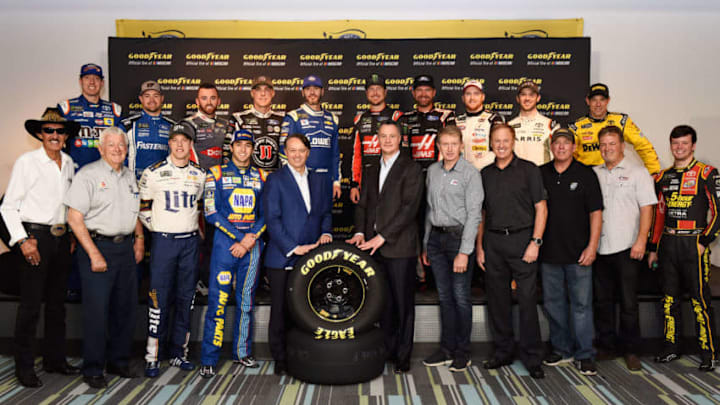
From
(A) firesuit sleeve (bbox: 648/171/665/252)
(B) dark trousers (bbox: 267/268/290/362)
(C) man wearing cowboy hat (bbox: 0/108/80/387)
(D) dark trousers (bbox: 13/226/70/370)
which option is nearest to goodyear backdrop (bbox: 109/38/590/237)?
(A) firesuit sleeve (bbox: 648/171/665/252)

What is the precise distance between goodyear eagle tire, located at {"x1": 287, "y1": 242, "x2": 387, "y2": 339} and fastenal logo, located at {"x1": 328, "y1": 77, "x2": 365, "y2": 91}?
7.86 feet

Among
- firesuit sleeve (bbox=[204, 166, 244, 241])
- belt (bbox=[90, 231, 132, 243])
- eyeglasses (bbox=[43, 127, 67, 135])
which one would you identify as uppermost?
eyeglasses (bbox=[43, 127, 67, 135])

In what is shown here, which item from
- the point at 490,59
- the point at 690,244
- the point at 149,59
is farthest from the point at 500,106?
the point at 149,59

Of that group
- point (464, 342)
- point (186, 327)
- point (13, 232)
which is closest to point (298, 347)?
point (186, 327)

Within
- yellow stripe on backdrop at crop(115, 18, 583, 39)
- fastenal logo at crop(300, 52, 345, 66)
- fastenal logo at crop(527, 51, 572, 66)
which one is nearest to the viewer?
fastenal logo at crop(527, 51, 572, 66)

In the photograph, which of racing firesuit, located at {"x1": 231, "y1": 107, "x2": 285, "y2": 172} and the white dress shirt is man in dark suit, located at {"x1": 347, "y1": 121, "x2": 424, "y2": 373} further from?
the white dress shirt

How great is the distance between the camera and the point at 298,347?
2838mm

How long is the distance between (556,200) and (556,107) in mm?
2030

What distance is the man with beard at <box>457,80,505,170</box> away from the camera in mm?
3766

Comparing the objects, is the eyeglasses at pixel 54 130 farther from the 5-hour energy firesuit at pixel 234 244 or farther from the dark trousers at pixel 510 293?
the dark trousers at pixel 510 293

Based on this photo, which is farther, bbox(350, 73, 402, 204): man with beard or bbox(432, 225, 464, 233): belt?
bbox(350, 73, 402, 204): man with beard

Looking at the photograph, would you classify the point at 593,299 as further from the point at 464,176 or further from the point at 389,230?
the point at 389,230

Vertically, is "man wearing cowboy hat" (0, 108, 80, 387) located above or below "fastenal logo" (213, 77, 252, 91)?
below

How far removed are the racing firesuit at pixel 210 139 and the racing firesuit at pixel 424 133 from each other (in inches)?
62.3
